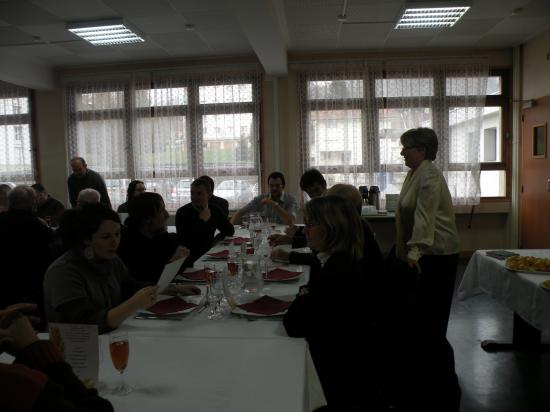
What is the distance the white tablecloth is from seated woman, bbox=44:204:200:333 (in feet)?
6.79

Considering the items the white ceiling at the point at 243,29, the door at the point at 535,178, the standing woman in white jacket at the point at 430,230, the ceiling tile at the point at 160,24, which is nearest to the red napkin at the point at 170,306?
the standing woman in white jacket at the point at 430,230

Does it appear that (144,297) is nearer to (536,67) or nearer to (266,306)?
(266,306)

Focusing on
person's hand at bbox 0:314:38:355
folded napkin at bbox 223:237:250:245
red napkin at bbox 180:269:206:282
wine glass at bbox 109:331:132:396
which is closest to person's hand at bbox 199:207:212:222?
folded napkin at bbox 223:237:250:245

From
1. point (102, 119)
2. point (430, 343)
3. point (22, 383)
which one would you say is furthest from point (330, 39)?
→ point (22, 383)

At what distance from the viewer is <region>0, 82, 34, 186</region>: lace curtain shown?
6.95 metres

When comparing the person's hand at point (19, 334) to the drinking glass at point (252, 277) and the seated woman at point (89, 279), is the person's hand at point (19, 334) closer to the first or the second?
the seated woman at point (89, 279)

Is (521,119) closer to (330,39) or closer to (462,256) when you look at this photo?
(462,256)

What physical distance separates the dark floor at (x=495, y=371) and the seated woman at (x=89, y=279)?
1.98 m

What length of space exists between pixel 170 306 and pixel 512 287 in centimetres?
213

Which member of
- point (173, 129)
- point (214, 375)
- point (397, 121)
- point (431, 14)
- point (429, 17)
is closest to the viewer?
point (214, 375)

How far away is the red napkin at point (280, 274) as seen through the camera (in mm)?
2414

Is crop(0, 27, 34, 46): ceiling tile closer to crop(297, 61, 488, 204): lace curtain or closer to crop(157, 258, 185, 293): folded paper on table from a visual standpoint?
crop(297, 61, 488, 204): lace curtain

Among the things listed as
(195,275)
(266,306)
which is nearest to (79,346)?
(266,306)

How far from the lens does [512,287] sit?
2.80 m
